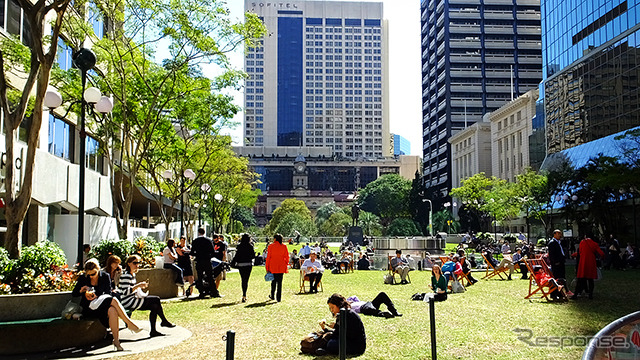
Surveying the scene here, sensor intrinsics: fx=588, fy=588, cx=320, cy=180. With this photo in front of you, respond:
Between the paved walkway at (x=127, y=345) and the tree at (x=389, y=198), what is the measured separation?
101 m

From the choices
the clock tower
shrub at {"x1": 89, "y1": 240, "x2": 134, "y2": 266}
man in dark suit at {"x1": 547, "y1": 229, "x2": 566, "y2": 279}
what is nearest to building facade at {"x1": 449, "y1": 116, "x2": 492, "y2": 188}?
man in dark suit at {"x1": 547, "y1": 229, "x2": 566, "y2": 279}

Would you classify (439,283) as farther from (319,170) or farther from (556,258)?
(319,170)

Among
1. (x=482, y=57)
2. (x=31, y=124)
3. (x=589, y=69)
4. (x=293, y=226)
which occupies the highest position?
(x=482, y=57)

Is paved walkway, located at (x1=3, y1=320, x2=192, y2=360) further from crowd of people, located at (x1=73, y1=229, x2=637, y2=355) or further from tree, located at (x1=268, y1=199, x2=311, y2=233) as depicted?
tree, located at (x1=268, y1=199, x2=311, y2=233)

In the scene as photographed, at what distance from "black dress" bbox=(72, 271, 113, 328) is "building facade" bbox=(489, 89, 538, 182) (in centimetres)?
7017

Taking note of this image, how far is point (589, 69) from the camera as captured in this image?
5066cm

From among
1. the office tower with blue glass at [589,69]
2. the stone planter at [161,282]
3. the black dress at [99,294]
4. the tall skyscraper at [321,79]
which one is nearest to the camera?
the black dress at [99,294]

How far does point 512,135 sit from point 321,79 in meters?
115

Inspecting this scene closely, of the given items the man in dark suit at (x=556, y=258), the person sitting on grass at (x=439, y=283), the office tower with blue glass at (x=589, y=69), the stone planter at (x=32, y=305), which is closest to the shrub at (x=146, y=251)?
the stone planter at (x=32, y=305)

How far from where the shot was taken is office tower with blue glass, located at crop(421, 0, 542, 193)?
4321 inches

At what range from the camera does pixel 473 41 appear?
110375mm

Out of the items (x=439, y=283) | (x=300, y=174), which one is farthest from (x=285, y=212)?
(x=300, y=174)

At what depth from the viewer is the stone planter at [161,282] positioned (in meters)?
15.2

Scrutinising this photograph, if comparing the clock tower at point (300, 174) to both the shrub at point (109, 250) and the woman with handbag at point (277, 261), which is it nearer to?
the shrub at point (109, 250)
